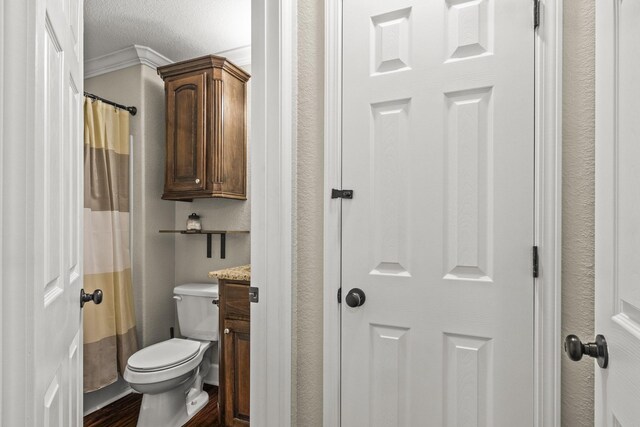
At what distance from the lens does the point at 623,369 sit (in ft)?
2.06

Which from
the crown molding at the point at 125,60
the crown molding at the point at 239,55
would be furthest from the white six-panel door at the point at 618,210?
the crown molding at the point at 125,60

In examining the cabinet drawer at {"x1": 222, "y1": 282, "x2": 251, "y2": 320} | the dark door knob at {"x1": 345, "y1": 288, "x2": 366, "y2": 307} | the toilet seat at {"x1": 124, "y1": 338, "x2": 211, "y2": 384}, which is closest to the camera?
the dark door knob at {"x1": 345, "y1": 288, "x2": 366, "y2": 307}

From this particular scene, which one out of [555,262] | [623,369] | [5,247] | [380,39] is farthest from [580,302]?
[5,247]

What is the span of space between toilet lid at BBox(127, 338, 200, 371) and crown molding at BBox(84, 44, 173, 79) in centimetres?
208

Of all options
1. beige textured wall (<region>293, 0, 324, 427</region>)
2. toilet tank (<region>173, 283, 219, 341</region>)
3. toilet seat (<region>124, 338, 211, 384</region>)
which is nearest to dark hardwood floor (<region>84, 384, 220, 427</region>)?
toilet seat (<region>124, 338, 211, 384</region>)

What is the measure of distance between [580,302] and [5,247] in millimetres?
1267

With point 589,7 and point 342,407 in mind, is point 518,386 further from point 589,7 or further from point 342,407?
point 589,7

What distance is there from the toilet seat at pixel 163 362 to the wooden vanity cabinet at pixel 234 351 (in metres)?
0.34

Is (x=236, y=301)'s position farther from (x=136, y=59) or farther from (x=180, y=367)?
(x=136, y=59)

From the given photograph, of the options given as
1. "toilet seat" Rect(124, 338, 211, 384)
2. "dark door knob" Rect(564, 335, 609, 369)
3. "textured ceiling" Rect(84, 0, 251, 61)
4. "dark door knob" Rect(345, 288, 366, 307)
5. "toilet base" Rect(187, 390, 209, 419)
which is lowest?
"toilet base" Rect(187, 390, 209, 419)

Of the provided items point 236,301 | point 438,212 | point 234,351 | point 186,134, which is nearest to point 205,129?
point 186,134

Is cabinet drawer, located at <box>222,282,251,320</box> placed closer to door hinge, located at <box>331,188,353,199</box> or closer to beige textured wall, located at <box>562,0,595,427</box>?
door hinge, located at <box>331,188,353,199</box>

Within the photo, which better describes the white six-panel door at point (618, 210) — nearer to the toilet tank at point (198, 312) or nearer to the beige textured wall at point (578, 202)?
the beige textured wall at point (578, 202)

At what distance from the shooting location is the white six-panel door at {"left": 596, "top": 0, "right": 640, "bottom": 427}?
596 mm
